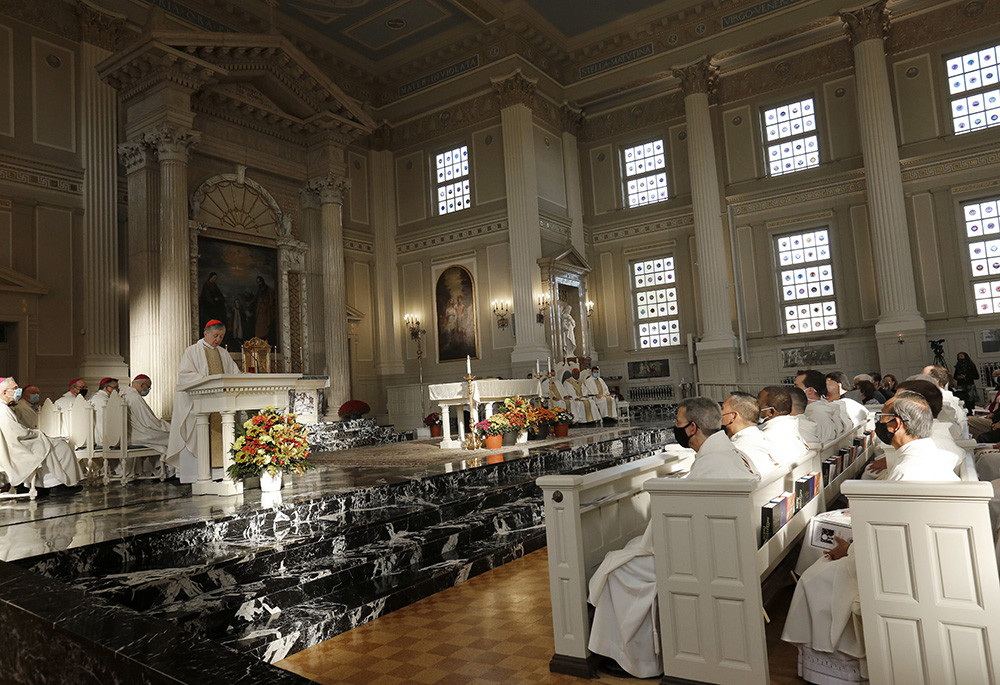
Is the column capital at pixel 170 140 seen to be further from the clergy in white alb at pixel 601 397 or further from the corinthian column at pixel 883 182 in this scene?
the corinthian column at pixel 883 182

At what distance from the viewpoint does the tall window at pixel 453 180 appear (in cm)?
1691

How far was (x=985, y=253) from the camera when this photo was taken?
44.8ft

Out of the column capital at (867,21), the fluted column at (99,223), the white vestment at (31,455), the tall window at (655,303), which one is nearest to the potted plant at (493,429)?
the white vestment at (31,455)

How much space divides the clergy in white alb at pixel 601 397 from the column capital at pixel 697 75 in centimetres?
723

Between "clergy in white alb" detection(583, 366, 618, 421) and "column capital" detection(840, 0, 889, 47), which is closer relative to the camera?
"column capital" detection(840, 0, 889, 47)

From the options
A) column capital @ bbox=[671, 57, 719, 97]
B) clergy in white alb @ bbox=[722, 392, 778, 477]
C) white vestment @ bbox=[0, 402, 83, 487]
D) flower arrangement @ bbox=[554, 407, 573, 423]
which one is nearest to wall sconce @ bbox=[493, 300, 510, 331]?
flower arrangement @ bbox=[554, 407, 573, 423]

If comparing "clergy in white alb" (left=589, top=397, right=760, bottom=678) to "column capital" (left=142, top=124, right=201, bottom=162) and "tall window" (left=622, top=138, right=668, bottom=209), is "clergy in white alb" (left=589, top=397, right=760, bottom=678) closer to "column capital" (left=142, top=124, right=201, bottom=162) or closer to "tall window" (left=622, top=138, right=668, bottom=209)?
"column capital" (left=142, top=124, right=201, bottom=162)

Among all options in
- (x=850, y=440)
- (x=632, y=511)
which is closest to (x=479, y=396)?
(x=850, y=440)

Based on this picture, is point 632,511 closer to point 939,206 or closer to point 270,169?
point 270,169

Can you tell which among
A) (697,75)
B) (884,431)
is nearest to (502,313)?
(697,75)

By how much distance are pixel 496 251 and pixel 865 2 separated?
927 cm

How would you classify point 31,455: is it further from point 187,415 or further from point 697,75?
point 697,75

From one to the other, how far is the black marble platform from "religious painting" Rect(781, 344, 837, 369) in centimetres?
1034

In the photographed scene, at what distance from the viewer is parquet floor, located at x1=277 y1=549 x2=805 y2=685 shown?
3.37m
